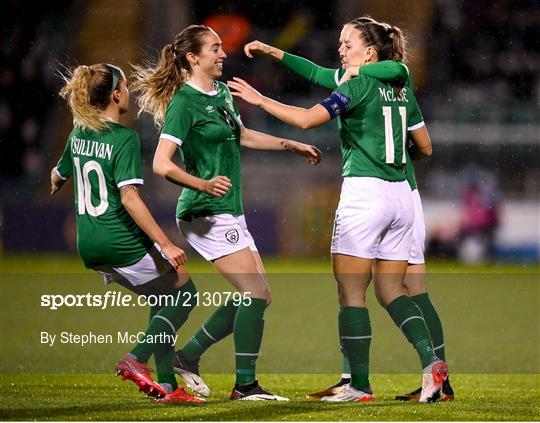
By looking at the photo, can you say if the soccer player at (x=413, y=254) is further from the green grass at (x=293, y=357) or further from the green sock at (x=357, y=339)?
the green sock at (x=357, y=339)

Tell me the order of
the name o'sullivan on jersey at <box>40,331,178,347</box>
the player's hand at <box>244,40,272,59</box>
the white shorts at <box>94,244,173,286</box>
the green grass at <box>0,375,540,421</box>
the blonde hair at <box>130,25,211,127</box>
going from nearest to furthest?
the green grass at <box>0,375,540,421</box> < the white shorts at <box>94,244,173,286</box> < the blonde hair at <box>130,25,211,127</box> < the player's hand at <box>244,40,272,59</box> < the name o'sullivan on jersey at <box>40,331,178,347</box>

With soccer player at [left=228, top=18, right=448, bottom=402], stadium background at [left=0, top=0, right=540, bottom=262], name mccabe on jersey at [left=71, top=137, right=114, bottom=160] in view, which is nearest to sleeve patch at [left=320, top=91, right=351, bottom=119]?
soccer player at [left=228, top=18, right=448, bottom=402]

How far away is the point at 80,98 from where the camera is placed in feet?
16.5

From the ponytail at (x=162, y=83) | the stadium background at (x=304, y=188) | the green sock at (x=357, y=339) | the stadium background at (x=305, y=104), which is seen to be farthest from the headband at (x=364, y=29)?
the stadium background at (x=305, y=104)

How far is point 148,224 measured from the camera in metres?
4.83

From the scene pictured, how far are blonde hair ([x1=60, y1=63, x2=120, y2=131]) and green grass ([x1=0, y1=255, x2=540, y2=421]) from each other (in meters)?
1.32

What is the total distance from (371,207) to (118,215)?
1.18m

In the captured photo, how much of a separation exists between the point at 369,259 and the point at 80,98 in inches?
60.4

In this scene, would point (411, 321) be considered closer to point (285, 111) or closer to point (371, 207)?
point (371, 207)

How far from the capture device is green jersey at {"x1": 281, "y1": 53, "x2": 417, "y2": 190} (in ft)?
16.4

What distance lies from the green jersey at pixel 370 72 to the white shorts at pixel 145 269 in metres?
1.21

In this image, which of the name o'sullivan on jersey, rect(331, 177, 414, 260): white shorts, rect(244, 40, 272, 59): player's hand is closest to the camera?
rect(331, 177, 414, 260): white shorts

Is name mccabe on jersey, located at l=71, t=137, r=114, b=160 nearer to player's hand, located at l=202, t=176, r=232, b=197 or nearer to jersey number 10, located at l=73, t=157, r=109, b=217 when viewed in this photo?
jersey number 10, located at l=73, t=157, r=109, b=217

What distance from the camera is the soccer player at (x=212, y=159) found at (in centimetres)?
509
